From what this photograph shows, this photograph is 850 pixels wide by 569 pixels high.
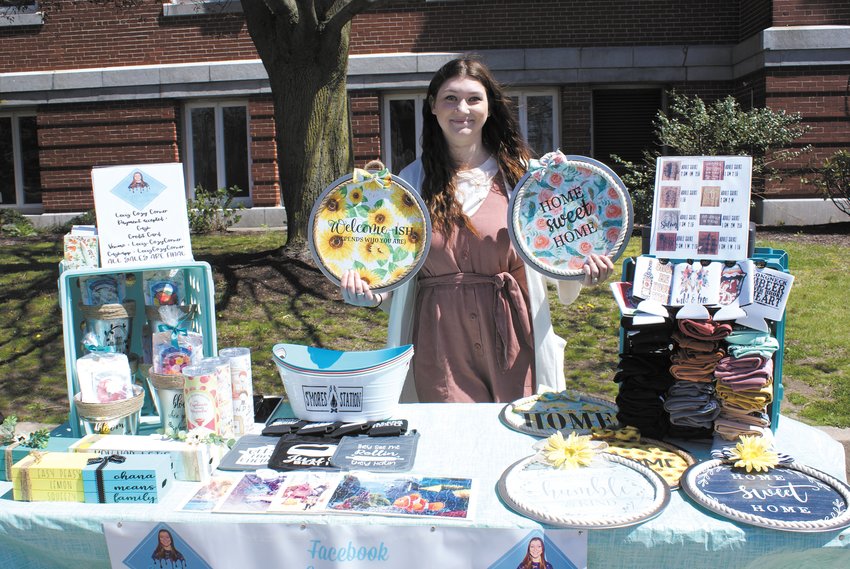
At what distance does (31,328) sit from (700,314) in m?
6.22

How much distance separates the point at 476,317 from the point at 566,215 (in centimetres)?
46

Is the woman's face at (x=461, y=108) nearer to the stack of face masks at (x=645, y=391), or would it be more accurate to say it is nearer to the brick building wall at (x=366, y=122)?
the stack of face masks at (x=645, y=391)

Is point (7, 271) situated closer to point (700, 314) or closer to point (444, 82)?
point (444, 82)

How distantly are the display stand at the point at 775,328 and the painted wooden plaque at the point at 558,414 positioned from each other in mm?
220

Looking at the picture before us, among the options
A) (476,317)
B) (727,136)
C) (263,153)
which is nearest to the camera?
(476,317)

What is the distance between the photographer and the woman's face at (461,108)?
2445 mm

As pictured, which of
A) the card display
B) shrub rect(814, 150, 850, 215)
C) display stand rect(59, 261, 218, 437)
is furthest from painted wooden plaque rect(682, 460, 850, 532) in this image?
shrub rect(814, 150, 850, 215)

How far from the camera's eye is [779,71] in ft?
36.2

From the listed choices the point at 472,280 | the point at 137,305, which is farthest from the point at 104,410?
the point at 472,280

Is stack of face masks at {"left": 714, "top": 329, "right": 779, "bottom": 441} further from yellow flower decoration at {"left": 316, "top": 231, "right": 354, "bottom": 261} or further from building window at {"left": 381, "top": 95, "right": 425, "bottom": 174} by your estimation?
building window at {"left": 381, "top": 95, "right": 425, "bottom": 174}

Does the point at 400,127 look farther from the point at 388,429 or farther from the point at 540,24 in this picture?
the point at 388,429

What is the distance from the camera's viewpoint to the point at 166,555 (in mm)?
1693

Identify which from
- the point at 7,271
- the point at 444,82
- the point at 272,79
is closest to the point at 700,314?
the point at 444,82

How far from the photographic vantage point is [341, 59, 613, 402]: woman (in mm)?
2512
